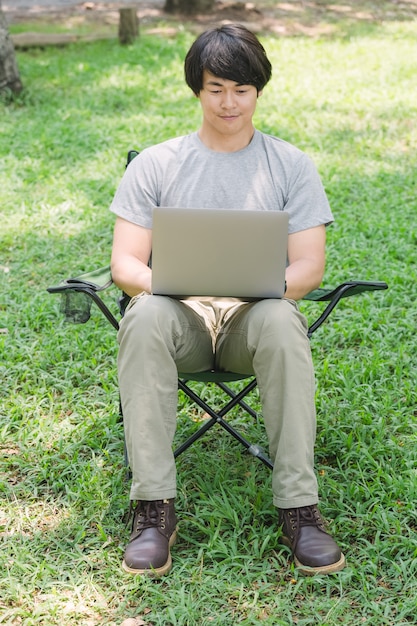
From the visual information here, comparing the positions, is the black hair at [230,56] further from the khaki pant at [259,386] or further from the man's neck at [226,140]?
the khaki pant at [259,386]

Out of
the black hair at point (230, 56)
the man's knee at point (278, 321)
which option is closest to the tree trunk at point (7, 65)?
the black hair at point (230, 56)

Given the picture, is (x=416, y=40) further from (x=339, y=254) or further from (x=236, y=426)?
(x=236, y=426)

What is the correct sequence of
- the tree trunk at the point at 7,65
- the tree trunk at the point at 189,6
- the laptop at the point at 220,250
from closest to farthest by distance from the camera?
the laptop at the point at 220,250, the tree trunk at the point at 7,65, the tree trunk at the point at 189,6

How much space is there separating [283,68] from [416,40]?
204cm

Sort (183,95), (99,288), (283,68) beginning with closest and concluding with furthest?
(99,288), (183,95), (283,68)

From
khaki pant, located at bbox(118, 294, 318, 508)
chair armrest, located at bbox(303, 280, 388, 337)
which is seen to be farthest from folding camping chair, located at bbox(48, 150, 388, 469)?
khaki pant, located at bbox(118, 294, 318, 508)

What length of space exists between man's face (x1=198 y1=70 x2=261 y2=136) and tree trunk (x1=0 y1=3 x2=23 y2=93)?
5182 millimetres

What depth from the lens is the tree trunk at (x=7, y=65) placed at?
7.36m

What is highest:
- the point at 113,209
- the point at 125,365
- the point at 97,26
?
the point at 113,209

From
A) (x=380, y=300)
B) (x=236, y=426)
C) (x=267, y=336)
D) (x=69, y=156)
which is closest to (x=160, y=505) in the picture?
(x=267, y=336)

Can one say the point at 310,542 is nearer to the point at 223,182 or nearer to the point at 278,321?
the point at 278,321

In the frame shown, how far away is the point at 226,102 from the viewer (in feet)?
8.82

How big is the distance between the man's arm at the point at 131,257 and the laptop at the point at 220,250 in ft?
0.77

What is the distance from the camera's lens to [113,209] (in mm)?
2795
